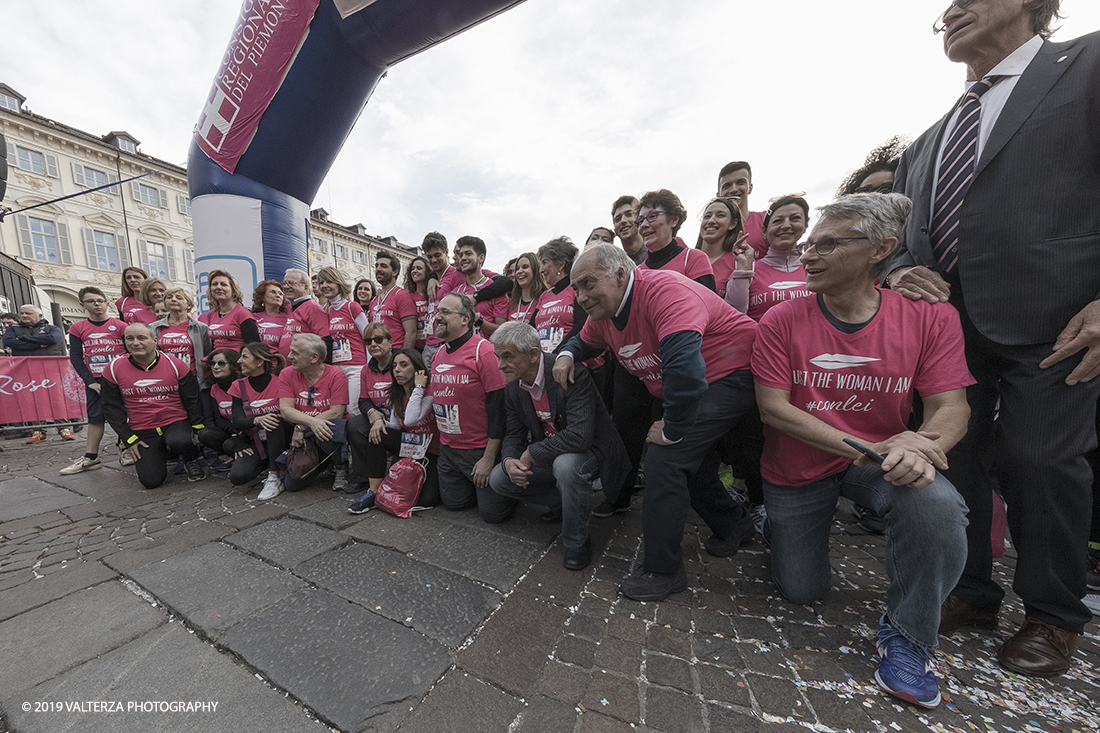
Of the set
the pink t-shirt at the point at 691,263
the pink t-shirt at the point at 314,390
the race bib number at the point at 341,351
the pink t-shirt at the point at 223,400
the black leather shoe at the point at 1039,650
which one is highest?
the pink t-shirt at the point at 691,263

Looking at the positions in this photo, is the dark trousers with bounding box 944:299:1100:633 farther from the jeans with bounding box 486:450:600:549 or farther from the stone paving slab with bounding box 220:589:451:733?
the stone paving slab with bounding box 220:589:451:733

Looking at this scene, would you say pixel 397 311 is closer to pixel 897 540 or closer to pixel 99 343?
pixel 99 343

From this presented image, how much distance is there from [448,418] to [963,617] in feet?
9.76

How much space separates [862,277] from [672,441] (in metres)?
1.05

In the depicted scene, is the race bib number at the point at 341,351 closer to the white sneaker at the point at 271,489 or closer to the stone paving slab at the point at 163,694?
the white sneaker at the point at 271,489

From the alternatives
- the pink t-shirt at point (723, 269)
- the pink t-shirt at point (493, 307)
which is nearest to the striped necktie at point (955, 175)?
the pink t-shirt at point (723, 269)

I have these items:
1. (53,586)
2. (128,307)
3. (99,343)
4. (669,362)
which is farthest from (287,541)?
(128,307)

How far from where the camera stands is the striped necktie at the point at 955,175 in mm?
1615

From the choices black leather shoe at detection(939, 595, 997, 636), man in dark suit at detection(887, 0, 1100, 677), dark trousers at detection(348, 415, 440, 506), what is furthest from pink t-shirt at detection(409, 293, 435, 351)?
black leather shoe at detection(939, 595, 997, 636)

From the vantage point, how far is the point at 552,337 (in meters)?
3.40

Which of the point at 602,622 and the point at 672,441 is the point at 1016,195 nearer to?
the point at 672,441

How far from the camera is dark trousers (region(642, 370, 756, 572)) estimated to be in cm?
196

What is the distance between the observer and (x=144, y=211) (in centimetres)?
2191

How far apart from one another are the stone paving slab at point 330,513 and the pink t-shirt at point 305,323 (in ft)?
6.78
